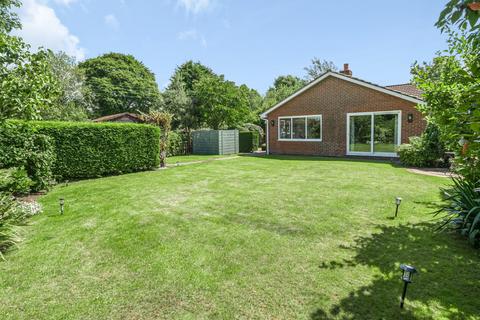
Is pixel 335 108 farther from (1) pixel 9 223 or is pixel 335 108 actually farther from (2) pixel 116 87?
(2) pixel 116 87

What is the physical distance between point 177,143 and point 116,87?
24.7 metres

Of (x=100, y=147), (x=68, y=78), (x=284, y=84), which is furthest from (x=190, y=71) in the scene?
(x=100, y=147)

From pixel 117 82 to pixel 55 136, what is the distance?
112ft

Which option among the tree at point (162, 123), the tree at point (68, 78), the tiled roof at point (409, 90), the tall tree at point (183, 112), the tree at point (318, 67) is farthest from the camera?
the tree at point (318, 67)

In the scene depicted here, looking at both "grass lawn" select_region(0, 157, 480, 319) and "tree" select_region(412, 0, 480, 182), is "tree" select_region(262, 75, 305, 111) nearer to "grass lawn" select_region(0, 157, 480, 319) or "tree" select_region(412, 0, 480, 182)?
"grass lawn" select_region(0, 157, 480, 319)

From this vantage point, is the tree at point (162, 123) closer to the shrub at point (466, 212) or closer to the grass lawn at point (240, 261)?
the grass lawn at point (240, 261)

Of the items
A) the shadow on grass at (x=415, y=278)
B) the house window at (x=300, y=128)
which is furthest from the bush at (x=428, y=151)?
the shadow on grass at (x=415, y=278)

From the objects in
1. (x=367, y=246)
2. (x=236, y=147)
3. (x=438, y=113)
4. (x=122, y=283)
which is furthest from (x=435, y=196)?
(x=236, y=147)

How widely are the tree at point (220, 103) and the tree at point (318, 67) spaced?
24.0 metres

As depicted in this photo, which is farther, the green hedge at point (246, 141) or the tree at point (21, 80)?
the green hedge at point (246, 141)

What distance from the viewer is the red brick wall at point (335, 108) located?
13336mm

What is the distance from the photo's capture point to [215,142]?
63.4 ft

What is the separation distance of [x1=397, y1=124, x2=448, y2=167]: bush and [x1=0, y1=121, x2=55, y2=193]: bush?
1338 centimetres

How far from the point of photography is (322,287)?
2.79 m
